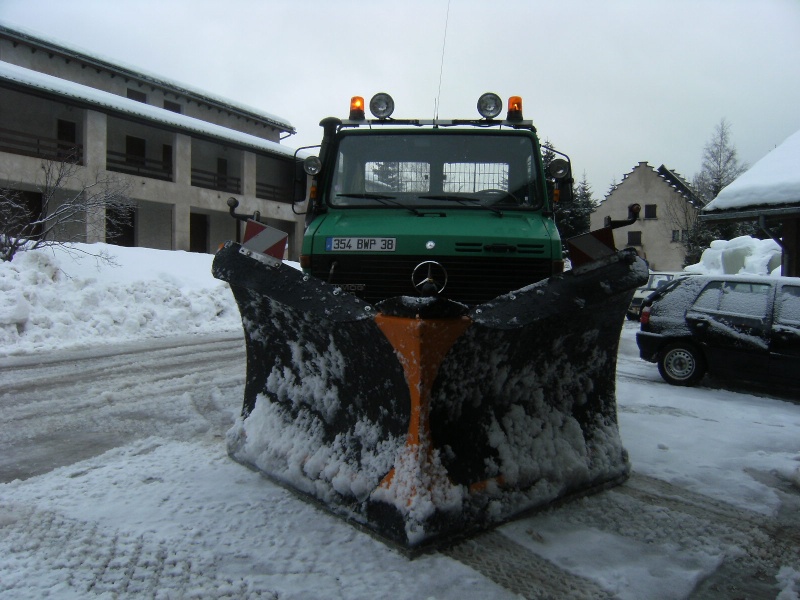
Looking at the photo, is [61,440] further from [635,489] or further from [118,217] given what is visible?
[118,217]

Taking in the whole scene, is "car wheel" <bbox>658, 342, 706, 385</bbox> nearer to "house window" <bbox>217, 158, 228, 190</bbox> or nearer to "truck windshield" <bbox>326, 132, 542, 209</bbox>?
"truck windshield" <bbox>326, 132, 542, 209</bbox>

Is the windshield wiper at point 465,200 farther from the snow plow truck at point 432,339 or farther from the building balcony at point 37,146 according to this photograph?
the building balcony at point 37,146

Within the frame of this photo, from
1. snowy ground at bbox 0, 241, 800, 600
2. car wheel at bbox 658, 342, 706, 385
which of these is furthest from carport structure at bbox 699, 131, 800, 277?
snowy ground at bbox 0, 241, 800, 600

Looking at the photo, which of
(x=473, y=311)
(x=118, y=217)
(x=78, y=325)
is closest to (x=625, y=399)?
(x=473, y=311)

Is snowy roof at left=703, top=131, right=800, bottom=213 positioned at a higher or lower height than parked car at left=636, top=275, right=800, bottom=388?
higher

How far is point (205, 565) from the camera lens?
2.70m

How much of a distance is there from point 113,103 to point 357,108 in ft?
66.8

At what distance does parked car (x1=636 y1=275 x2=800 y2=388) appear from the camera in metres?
7.19

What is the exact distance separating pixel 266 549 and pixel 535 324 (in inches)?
66.0

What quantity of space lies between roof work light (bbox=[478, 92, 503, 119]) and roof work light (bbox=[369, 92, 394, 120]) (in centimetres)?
73

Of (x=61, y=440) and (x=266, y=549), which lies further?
(x=61, y=440)

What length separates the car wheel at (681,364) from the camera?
776 cm

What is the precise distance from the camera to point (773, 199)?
1171cm

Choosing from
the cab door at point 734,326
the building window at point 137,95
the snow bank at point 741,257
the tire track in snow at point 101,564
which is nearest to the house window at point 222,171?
the building window at point 137,95
